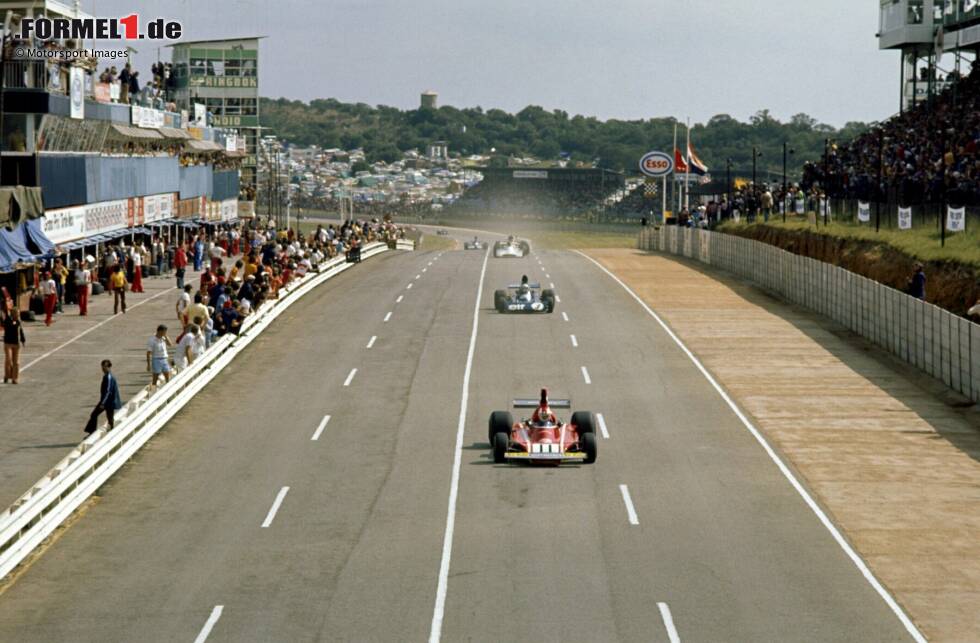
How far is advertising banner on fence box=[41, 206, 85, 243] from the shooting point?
173 feet

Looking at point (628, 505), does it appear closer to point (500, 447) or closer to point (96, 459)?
point (500, 447)

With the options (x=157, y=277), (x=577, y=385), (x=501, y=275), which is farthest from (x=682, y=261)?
(x=577, y=385)

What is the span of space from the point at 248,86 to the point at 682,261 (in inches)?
2588

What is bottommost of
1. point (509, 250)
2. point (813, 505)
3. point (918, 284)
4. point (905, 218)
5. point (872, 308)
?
point (813, 505)

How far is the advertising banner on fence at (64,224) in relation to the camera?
52750 millimetres

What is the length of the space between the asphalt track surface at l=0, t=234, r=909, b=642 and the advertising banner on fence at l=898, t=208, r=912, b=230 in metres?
14.8

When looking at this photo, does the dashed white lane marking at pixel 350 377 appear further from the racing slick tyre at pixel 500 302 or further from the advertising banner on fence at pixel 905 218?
the advertising banner on fence at pixel 905 218

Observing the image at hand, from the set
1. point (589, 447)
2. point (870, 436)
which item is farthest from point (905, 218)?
point (589, 447)

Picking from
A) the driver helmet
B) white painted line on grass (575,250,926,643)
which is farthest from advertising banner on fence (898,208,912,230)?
the driver helmet

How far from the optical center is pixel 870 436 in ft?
100

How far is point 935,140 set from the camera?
201 feet

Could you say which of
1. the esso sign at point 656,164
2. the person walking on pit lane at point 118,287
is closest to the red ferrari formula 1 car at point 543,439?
the person walking on pit lane at point 118,287

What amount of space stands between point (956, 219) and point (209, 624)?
31.8 m

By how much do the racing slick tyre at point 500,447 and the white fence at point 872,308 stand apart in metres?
11.8
